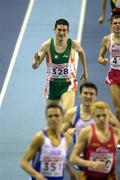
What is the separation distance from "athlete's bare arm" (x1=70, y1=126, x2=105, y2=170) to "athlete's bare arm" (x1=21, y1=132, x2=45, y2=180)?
41 centimetres

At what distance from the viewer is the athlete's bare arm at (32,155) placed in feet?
27.4

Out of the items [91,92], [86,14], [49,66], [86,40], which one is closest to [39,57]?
[49,66]

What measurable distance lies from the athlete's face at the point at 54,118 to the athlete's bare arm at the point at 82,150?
32 cm

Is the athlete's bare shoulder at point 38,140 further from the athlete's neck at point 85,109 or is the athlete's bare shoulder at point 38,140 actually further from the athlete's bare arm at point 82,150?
the athlete's neck at point 85,109

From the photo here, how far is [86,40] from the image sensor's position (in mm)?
17641

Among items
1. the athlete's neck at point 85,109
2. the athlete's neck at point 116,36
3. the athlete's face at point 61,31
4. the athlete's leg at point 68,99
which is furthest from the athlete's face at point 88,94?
the athlete's neck at point 116,36

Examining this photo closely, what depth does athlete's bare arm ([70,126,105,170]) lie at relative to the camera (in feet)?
27.7

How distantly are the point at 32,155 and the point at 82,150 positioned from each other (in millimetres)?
615

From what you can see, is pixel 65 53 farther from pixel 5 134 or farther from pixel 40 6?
pixel 40 6

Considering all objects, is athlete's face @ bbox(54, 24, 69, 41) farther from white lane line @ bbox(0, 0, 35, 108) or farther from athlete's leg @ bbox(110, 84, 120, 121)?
white lane line @ bbox(0, 0, 35, 108)

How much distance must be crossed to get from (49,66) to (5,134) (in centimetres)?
177

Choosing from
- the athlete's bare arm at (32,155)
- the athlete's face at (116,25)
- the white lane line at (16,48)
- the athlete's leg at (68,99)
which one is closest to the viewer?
the athlete's bare arm at (32,155)

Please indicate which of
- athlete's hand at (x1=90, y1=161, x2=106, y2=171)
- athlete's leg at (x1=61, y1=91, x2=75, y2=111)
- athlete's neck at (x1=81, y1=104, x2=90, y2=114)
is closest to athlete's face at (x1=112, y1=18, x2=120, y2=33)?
athlete's leg at (x1=61, y1=91, x2=75, y2=111)

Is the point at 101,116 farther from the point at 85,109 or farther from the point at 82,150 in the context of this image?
the point at 85,109
